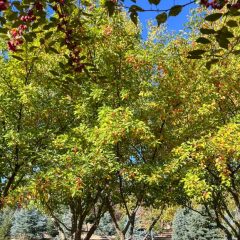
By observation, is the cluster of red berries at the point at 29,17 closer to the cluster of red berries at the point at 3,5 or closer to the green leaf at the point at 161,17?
the cluster of red berries at the point at 3,5

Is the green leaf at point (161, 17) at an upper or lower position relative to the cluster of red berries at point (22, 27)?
lower

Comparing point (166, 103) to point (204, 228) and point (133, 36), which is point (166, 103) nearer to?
point (133, 36)

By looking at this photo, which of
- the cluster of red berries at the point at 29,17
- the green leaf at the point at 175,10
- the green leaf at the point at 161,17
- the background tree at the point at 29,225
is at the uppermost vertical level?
the background tree at the point at 29,225

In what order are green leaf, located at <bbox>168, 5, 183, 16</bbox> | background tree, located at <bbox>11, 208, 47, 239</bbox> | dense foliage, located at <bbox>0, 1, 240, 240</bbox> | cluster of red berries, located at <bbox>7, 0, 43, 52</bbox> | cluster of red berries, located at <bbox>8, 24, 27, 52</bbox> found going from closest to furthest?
1. green leaf, located at <bbox>168, 5, 183, 16</bbox>
2. cluster of red berries, located at <bbox>7, 0, 43, 52</bbox>
3. cluster of red berries, located at <bbox>8, 24, 27, 52</bbox>
4. dense foliage, located at <bbox>0, 1, 240, 240</bbox>
5. background tree, located at <bbox>11, 208, 47, 239</bbox>

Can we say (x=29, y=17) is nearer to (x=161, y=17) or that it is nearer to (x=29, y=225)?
(x=161, y=17)

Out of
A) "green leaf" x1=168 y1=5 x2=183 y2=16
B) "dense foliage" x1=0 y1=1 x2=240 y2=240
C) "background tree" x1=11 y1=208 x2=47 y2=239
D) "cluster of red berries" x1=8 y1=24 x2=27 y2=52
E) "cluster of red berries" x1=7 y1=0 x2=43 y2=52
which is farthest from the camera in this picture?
"background tree" x1=11 y1=208 x2=47 y2=239

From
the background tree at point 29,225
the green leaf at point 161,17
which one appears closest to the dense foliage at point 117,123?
the green leaf at point 161,17

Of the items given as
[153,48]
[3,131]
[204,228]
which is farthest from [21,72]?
[204,228]

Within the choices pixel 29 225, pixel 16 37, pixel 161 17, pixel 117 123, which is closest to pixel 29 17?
pixel 16 37

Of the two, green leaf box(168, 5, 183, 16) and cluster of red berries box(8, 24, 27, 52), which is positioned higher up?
cluster of red berries box(8, 24, 27, 52)

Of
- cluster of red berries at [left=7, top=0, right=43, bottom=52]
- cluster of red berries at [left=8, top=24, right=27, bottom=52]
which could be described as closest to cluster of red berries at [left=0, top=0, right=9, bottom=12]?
cluster of red berries at [left=7, top=0, right=43, bottom=52]

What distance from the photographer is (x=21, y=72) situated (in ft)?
35.9

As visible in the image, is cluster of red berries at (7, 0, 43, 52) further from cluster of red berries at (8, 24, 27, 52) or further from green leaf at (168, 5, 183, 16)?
green leaf at (168, 5, 183, 16)

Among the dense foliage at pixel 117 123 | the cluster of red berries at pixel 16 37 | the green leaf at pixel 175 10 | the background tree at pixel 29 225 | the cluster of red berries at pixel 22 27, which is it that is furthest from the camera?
the background tree at pixel 29 225
